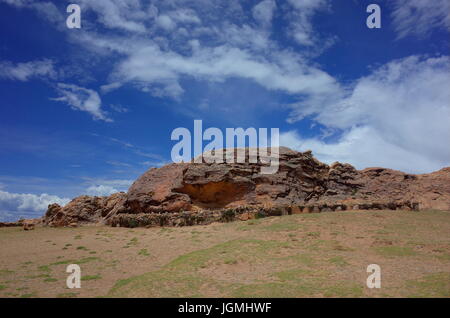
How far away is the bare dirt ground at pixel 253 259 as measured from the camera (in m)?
9.66

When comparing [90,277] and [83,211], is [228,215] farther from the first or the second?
[83,211]

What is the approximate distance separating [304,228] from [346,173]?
1507 centimetres

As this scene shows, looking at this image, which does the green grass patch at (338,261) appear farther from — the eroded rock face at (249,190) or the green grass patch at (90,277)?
the eroded rock face at (249,190)

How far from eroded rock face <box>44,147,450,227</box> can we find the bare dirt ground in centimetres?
452

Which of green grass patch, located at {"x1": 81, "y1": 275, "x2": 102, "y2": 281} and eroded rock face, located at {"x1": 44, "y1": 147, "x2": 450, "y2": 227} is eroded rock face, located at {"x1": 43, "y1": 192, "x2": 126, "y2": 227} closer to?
eroded rock face, located at {"x1": 44, "y1": 147, "x2": 450, "y2": 227}

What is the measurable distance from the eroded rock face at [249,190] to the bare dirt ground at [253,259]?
452 cm

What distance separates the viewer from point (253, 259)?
13.1 m

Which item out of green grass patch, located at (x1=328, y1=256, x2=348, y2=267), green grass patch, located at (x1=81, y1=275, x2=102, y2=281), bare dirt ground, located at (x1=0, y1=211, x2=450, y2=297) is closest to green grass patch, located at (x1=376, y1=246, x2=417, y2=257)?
bare dirt ground, located at (x1=0, y1=211, x2=450, y2=297)

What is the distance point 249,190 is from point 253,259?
46.0ft

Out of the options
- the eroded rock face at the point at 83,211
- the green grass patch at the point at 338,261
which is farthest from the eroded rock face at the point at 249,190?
the green grass patch at the point at 338,261

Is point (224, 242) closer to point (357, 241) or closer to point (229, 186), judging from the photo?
point (357, 241)

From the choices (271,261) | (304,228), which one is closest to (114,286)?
(271,261)

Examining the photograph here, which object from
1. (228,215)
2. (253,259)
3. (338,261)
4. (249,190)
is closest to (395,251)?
(338,261)

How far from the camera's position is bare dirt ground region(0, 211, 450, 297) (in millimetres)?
9664
